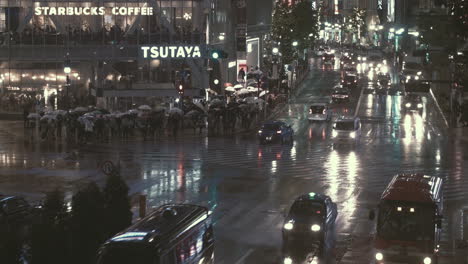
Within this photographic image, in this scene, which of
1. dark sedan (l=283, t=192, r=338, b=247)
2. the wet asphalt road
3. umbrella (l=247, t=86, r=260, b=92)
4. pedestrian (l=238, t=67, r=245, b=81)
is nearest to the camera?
dark sedan (l=283, t=192, r=338, b=247)

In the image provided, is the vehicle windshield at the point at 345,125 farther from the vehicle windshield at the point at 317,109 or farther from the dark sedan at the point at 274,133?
the vehicle windshield at the point at 317,109

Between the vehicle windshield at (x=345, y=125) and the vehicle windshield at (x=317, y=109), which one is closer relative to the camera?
the vehicle windshield at (x=345, y=125)

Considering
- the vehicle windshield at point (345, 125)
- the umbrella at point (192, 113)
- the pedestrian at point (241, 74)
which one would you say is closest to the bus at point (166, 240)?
the vehicle windshield at point (345, 125)

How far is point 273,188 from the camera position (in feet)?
117

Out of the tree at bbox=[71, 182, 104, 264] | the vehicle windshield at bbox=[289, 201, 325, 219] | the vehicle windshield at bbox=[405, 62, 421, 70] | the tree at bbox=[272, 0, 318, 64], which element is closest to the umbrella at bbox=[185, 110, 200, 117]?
the vehicle windshield at bbox=[289, 201, 325, 219]

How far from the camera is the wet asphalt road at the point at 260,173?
1067 inches

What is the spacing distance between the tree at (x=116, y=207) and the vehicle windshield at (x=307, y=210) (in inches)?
218

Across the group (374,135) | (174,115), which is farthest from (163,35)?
(374,135)

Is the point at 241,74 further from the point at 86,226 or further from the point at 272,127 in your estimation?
the point at 86,226

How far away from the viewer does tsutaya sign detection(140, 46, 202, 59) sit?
7431 cm

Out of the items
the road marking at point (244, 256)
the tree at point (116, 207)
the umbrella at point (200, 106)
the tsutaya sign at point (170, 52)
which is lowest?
the road marking at point (244, 256)

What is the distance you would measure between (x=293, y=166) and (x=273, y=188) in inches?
258

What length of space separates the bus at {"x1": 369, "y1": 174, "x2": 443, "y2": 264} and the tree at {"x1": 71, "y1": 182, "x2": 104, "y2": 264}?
24.1ft

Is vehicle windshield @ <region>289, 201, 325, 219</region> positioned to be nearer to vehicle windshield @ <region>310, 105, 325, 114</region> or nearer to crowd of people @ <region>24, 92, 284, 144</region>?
crowd of people @ <region>24, 92, 284, 144</region>
